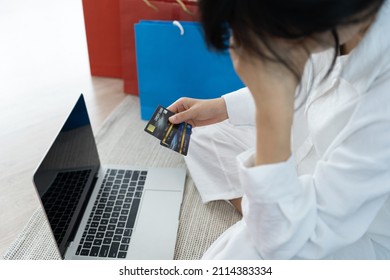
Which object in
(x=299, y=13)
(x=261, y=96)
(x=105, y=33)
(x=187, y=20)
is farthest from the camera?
(x=105, y=33)

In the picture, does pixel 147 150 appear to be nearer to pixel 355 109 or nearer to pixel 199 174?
pixel 199 174

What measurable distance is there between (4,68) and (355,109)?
152 centimetres

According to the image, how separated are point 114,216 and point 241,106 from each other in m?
0.42

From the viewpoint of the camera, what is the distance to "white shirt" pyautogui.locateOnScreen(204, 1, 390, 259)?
0.54 m

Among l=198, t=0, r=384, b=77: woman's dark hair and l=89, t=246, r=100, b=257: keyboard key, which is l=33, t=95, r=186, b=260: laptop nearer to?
l=89, t=246, r=100, b=257: keyboard key

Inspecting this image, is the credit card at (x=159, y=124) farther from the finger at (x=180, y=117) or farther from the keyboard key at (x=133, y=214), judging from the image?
the keyboard key at (x=133, y=214)

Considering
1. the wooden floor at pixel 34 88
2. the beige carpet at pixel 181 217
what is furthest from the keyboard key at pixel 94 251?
the wooden floor at pixel 34 88

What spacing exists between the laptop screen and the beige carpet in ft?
0.47

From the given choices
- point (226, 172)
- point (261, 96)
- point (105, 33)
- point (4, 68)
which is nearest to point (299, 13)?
point (261, 96)

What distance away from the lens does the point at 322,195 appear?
59cm

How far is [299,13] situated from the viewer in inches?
15.7

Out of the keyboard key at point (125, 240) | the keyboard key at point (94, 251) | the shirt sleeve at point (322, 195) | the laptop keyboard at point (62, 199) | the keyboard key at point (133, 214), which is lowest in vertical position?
the keyboard key at point (125, 240)

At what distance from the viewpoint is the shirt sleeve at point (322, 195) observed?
54 centimetres

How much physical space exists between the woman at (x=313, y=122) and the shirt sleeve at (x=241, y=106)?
0.56 ft
